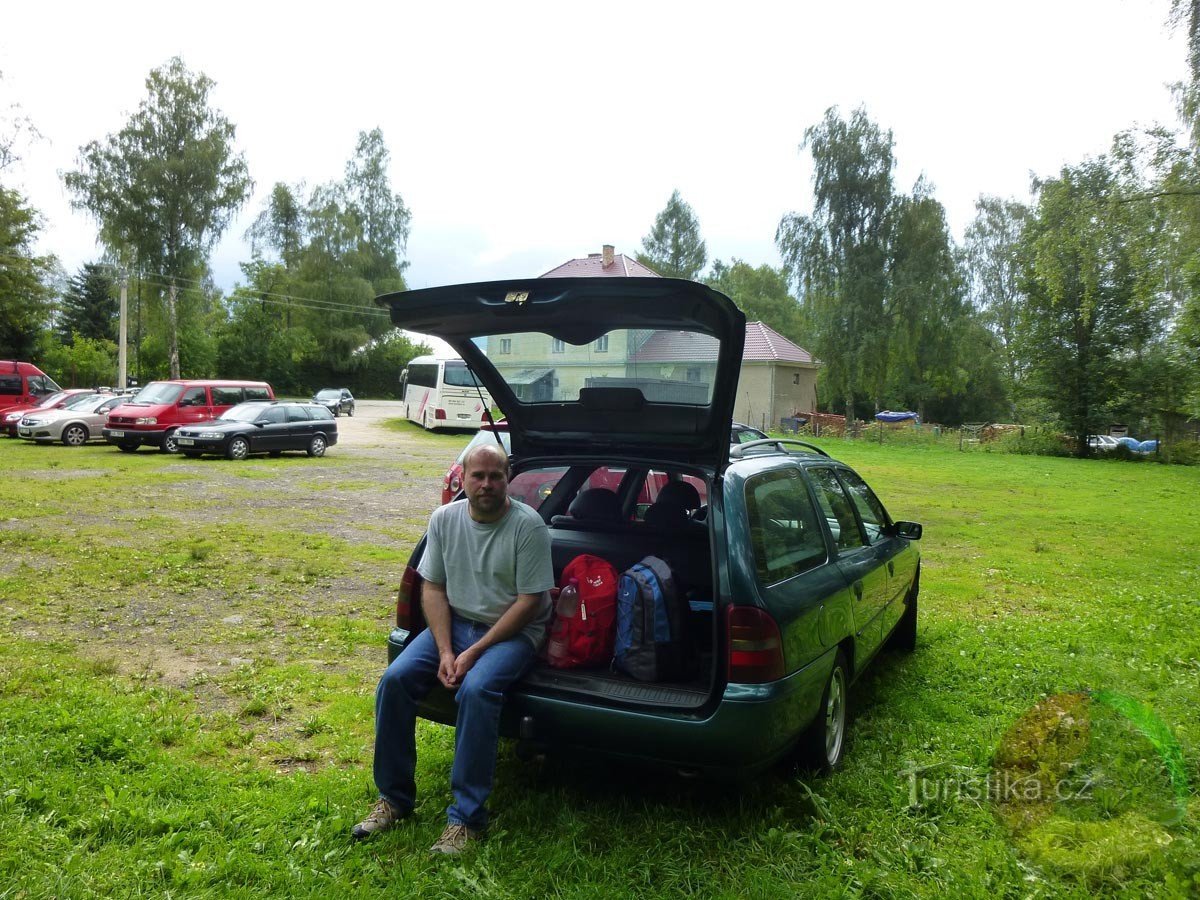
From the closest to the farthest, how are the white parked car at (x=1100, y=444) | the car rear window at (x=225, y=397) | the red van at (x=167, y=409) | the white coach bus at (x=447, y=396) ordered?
the red van at (x=167, y=409) → the car rear window at (x=225, y=397) → the white parked car at (x=1100, y=444) → the white coach bus at (x=447, y=396)

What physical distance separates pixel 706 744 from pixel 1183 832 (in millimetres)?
1876

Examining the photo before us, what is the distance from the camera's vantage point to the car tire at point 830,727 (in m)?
3.72

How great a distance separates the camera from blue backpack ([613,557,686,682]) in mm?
3615

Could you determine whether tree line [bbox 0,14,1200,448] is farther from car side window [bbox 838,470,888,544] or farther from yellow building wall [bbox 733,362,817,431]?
car side window [bbox 838,470,888,544]

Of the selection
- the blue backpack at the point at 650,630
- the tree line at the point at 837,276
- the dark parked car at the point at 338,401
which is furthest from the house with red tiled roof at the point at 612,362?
the dark parked car at the point at 338,401

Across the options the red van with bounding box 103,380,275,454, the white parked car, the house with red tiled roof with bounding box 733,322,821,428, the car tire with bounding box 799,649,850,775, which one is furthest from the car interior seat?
the house with red tiled roof with bounding box 733,322,821,428

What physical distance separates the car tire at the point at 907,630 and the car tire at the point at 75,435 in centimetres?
2374

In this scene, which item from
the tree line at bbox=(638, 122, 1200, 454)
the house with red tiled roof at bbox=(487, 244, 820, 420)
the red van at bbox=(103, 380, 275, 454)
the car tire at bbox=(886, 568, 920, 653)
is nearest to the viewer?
the house with red tiled roof at bbox=(487, 244, 820, 420)

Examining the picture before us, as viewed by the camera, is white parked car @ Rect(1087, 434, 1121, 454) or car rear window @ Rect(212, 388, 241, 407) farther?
white parked car @ Rect(1087, 434, 1121, 454)

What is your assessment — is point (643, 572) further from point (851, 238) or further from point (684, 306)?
point (851, 238)

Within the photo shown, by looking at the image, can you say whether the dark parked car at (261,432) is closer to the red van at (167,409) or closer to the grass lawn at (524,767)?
the red van at (167,409)

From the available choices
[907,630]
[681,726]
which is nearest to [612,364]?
[681,726]

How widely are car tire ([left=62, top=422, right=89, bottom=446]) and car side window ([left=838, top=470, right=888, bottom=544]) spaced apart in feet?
77.9

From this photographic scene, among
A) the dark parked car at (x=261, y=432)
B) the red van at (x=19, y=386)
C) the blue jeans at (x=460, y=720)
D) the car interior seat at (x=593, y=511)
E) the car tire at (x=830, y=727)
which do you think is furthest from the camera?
the red van at (x=19, y=386)
